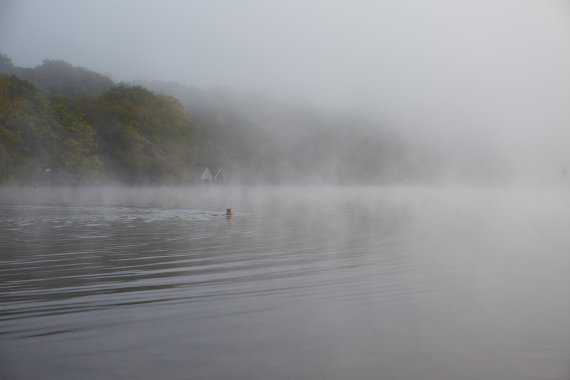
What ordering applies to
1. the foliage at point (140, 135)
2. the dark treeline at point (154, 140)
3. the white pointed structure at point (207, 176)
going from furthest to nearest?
the white pointed structure at point (207, 176)
the foliage at point (140, 135)
the dark treeline at point (154, 140)

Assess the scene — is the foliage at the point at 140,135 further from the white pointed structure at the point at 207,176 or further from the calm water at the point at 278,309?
the calm water at the point at 278,309

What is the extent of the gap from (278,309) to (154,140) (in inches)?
2717

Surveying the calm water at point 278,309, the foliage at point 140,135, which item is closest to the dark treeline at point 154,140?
the foliage at point 140,135

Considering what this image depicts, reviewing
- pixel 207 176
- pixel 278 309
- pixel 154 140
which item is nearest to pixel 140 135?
pixel 154 140

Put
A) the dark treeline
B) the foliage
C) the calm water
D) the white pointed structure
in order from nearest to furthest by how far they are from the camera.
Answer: the calm water < the dark treeline < the foliage < the white pointed structure

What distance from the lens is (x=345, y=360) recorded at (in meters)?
6.78

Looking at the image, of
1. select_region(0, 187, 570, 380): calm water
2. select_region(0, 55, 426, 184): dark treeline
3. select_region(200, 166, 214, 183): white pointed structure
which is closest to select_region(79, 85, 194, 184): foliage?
select_region(0, 55, 426, 184): dark treeline

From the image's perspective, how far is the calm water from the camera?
260 inches

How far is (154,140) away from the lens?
2995 inches

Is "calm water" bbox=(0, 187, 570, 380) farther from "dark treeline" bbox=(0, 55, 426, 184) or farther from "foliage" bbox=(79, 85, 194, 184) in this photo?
"foliage" bbox=(79, 85, 194, 184)

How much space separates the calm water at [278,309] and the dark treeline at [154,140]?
44.2 m

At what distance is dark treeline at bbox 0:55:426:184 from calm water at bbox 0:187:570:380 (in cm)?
4422

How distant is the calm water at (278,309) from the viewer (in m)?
6.60

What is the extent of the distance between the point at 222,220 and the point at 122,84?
56896 mm
